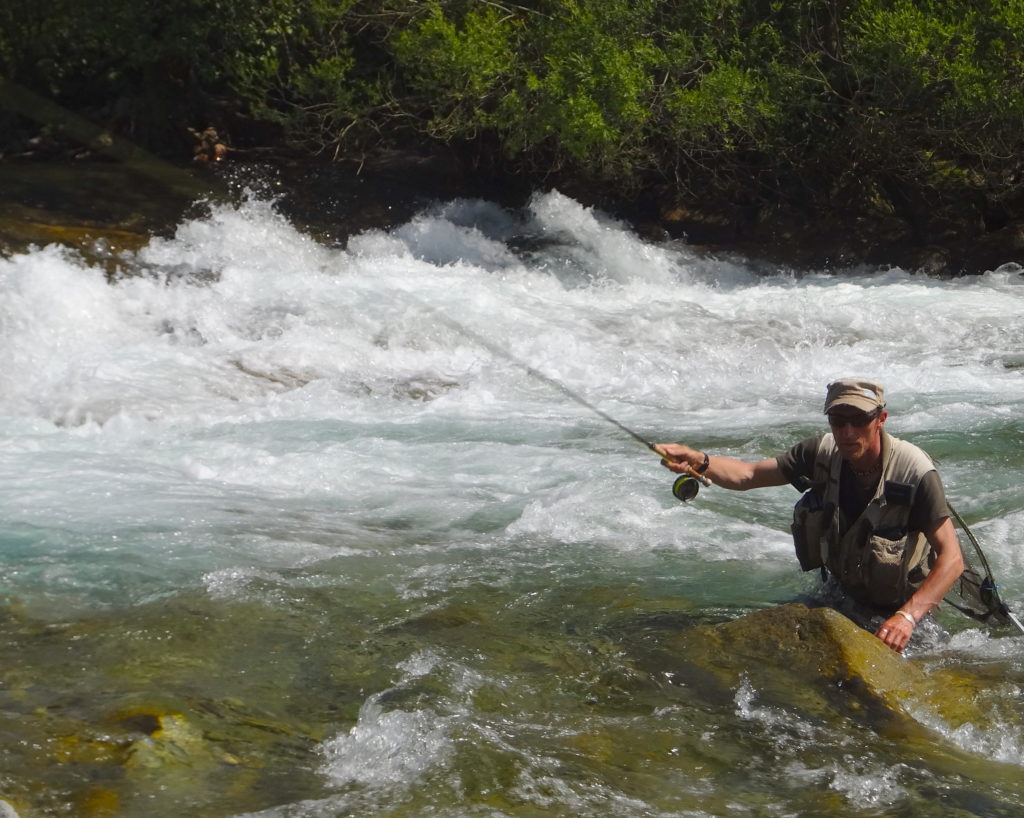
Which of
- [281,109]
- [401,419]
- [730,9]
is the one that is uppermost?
[730,9]

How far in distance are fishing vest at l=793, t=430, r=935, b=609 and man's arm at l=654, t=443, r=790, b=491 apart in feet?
0.47

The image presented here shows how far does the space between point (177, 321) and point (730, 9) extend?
24.6ft

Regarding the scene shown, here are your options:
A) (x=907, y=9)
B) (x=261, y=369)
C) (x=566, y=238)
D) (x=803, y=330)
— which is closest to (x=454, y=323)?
(x=261, y=369)

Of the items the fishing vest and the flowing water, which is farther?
the fishing vest

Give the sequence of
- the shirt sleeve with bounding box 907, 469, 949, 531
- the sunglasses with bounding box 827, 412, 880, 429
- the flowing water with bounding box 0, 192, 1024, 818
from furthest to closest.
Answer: the shirt sleeve with bounding box 907, 469, 949, 531
the sunglasses with bounding box 827, 412, 880, 429
the flowing water with bounding box 0, 192, 1024, 818

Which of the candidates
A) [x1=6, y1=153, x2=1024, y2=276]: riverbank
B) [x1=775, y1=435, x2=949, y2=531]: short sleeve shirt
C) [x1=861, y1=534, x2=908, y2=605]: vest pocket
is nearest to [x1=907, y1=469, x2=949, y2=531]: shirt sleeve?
[x1=775, y1=435, x2=949, y2=531]: short sleeve shirt

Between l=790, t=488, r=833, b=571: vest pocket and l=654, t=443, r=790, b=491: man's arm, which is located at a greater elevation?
l=654, t=443, r=790, b=491: man's arm

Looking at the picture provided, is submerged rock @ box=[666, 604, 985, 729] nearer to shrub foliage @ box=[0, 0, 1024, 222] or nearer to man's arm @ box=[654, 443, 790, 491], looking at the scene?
man's arm @ box=[654, 443, 790, 491]

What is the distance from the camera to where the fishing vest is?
420cm

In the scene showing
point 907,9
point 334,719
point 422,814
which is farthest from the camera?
point 907,9

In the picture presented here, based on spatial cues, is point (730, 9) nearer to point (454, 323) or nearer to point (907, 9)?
point (907, 9)

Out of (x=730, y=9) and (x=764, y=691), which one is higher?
(x=730, y=9)

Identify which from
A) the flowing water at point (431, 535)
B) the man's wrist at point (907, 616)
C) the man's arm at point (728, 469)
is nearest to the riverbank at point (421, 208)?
the flowing water at point (431, 535)

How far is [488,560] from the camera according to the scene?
563 centimetres
